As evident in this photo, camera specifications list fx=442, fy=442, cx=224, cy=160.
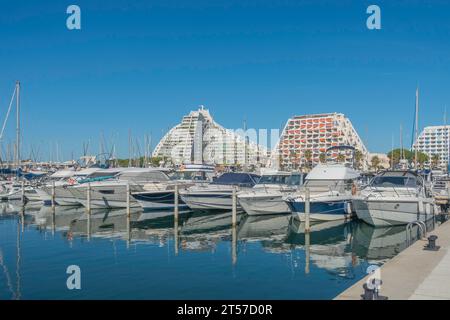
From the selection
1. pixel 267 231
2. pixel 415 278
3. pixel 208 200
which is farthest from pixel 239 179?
pixel 415 278

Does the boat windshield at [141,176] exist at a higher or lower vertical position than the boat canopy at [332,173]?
lower

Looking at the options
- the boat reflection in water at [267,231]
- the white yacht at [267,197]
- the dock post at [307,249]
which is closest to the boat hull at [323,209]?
the boat reflection in water at [267,231]

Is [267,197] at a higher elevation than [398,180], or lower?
lower

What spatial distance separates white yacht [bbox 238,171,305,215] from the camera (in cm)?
2920

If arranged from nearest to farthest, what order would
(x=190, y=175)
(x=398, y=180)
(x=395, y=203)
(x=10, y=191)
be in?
(x=395, y=203), (x=398, y=180), (x=10, y=191), (x=190, y=175)

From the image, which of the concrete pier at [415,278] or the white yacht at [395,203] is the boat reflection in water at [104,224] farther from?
the concrete pier at [415,278]

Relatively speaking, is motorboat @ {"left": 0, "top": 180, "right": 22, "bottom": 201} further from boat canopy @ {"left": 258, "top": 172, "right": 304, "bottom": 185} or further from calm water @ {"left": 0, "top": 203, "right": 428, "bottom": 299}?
boat canopy @ {"left": 258, "top": 172, "right": 304, "bottom": 185}

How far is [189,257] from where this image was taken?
1788 centimetres

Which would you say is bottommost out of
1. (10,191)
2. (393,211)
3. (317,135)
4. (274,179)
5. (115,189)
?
(10,191)

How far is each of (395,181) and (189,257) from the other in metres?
13.8

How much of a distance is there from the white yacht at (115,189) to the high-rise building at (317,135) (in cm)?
14430

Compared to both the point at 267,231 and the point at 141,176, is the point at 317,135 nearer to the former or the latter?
the point at 141,176

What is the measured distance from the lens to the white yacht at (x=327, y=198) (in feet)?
83.0
